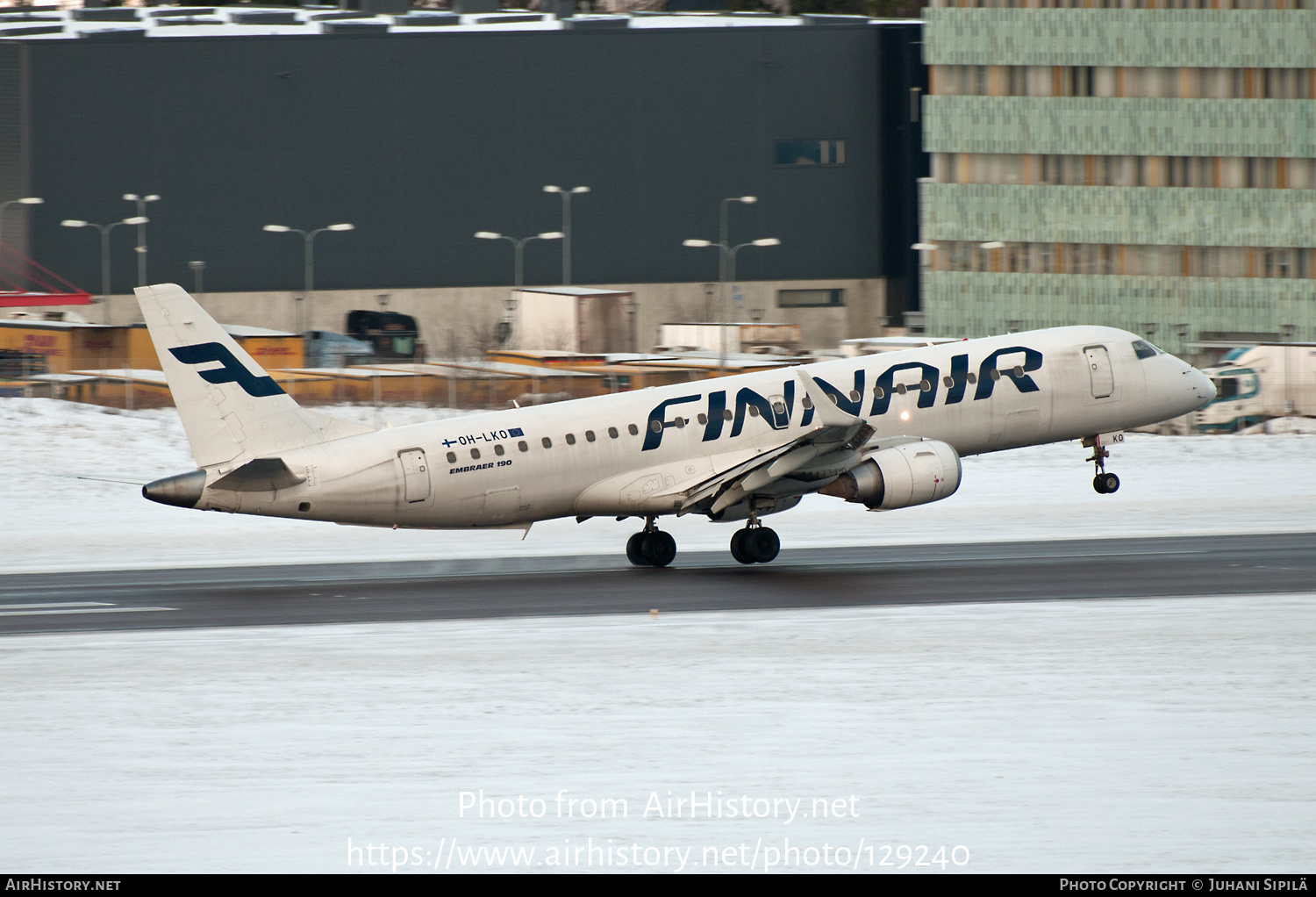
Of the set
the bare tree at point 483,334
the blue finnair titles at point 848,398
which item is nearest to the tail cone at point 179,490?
the blue finnair titles at point 848,398

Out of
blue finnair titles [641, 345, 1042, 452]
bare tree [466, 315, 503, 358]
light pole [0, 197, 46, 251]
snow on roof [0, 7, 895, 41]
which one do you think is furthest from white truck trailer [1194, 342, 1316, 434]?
light pole [0, 197, 46, 251]

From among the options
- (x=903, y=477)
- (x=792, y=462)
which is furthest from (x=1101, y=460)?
(x=792, y=462)

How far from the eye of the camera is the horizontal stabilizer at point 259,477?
111ft

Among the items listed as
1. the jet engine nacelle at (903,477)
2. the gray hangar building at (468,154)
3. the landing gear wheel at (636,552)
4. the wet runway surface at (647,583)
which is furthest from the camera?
the gray hangar building at (468,154)

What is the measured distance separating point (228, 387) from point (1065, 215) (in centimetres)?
9483

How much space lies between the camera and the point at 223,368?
3422 cm

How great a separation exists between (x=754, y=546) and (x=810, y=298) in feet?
362

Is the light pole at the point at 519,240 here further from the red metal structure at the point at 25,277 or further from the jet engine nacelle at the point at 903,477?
the jet engine nacelle at the point at 903,477

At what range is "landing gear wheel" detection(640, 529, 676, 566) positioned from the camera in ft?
126

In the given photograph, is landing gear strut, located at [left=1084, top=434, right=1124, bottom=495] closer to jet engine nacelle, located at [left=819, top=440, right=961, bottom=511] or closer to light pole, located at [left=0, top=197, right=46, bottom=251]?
jet engine nacelle, located at [left=819, top=440, right=961, bottom=511]

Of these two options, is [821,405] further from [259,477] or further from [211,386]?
[211,386]

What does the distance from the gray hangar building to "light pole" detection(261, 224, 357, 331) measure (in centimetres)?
68

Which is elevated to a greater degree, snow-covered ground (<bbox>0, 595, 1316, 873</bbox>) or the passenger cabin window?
the passenger cabin window

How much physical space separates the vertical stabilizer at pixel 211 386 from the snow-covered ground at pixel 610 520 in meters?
7.48
